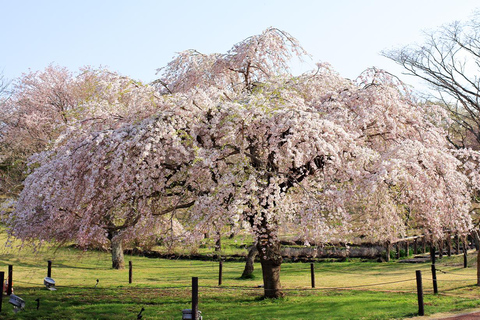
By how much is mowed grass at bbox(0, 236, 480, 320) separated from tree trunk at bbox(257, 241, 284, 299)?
44 centimetres

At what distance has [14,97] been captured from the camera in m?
30.7

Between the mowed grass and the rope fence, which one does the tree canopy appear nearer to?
the mowed grass

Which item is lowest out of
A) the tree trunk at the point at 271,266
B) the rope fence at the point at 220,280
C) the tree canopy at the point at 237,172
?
the rope fence at the point at 220,280

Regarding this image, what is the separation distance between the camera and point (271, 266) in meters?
12.5

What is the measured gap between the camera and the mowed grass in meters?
11.4

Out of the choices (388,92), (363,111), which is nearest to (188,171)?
(363,111)

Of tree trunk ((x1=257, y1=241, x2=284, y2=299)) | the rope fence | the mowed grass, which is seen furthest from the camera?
the rope fence

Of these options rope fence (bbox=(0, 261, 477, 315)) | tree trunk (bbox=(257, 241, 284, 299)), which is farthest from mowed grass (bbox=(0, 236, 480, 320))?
tree trunk (bbox=(257, 241, 284, 299))

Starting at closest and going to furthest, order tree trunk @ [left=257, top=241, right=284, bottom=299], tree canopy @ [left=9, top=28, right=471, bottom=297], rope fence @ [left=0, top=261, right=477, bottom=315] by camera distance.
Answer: tree canopy @ [left=9, top=28, right=471, bottom=297] < tree trunk @ [left=257, top=241, right=284, bottom=299] < rope fence @ [left=0, top=261, right=477, bottom=315]

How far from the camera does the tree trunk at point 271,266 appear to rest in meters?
12.3

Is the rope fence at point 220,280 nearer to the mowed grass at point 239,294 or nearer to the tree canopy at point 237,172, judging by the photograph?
the mowed grass at point 239,294

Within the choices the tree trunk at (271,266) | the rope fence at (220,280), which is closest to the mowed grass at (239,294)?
the rope fence at (220,280)

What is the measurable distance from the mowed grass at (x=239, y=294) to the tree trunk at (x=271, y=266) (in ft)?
1.45

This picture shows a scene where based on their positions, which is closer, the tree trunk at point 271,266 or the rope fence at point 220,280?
the tree trunk at point 271,266
